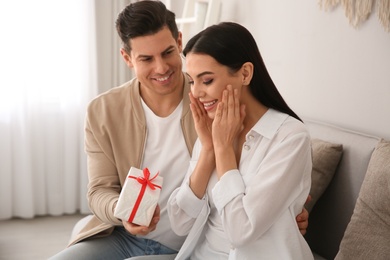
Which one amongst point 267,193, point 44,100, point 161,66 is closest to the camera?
point 267,193

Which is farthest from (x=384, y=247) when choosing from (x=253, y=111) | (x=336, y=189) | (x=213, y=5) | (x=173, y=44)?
(x=213, y=5)

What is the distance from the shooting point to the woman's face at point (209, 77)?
4.88 feet

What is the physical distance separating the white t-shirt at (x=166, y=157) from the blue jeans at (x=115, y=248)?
32 mm

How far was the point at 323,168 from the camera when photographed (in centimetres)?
183

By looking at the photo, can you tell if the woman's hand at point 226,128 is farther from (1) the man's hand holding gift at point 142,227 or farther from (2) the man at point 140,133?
(2) the man at point 140,133

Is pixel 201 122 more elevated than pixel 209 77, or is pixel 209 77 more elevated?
pixel 209 77

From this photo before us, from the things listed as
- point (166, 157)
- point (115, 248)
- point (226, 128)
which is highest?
point (226, 128)

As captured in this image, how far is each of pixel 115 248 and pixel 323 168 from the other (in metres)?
0.81

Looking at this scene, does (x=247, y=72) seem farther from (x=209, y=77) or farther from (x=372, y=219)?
(x=372, y=219)

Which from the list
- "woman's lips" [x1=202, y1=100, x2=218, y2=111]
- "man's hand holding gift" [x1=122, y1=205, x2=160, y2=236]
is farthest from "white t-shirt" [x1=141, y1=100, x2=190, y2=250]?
"woman's lips" [x1=202, y1=100, x2=218, y2=111]

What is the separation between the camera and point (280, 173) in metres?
1.37

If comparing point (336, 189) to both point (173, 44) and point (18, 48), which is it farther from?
point (18, 48)

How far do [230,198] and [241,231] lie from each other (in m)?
0.10

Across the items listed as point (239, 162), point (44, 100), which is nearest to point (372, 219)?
point (239, 162)
